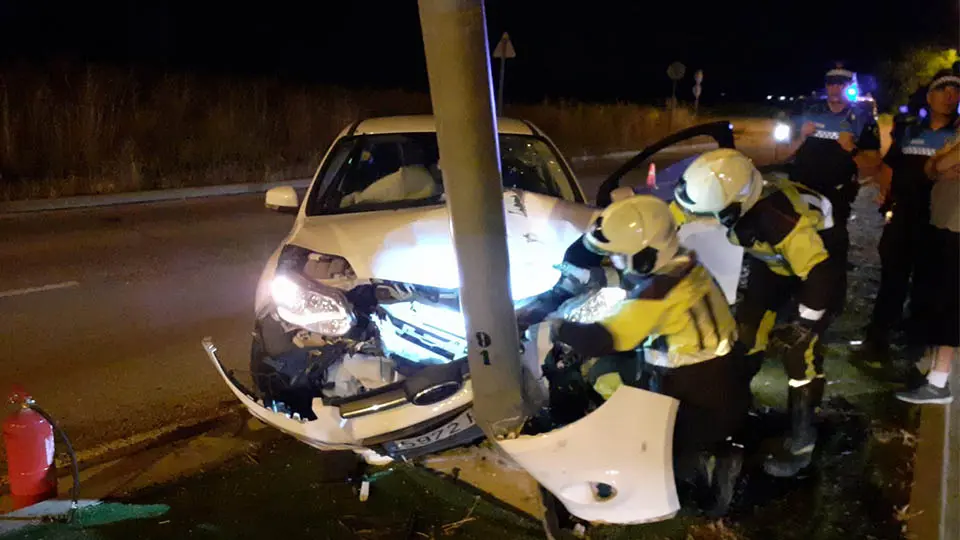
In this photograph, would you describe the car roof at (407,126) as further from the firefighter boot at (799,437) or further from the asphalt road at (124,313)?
the firefighter boot at (799,437)

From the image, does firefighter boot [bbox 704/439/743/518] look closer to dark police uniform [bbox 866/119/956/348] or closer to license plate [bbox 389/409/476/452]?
license plate [bbox 389/409/476/452]

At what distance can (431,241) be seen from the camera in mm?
3953

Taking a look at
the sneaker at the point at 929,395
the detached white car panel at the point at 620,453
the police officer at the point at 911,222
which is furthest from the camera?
the police officer at the point at 911,222

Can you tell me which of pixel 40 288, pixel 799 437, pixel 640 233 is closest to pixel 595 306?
pixel 640 233

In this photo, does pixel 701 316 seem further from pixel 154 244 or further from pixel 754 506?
pixel 154 244

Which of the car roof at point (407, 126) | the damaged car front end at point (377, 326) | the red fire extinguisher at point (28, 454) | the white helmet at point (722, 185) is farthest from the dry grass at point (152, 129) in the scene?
the white helmet at point (722, 185)

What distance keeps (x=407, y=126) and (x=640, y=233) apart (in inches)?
111

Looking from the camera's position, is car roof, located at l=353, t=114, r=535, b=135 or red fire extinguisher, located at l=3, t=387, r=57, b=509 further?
car roof, located at l=353, t=114, r=535, b=135

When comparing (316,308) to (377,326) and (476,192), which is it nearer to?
(377,326)

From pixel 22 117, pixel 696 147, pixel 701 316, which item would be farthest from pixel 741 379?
pixel 696 147

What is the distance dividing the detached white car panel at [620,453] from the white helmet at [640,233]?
1.56ft

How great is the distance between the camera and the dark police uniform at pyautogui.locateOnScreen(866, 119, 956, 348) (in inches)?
207

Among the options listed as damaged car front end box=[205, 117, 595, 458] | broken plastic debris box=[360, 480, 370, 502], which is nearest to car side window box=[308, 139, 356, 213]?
damaged car front end box=[205, 117, 595, 458]

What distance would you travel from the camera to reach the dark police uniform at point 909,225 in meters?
5.25
